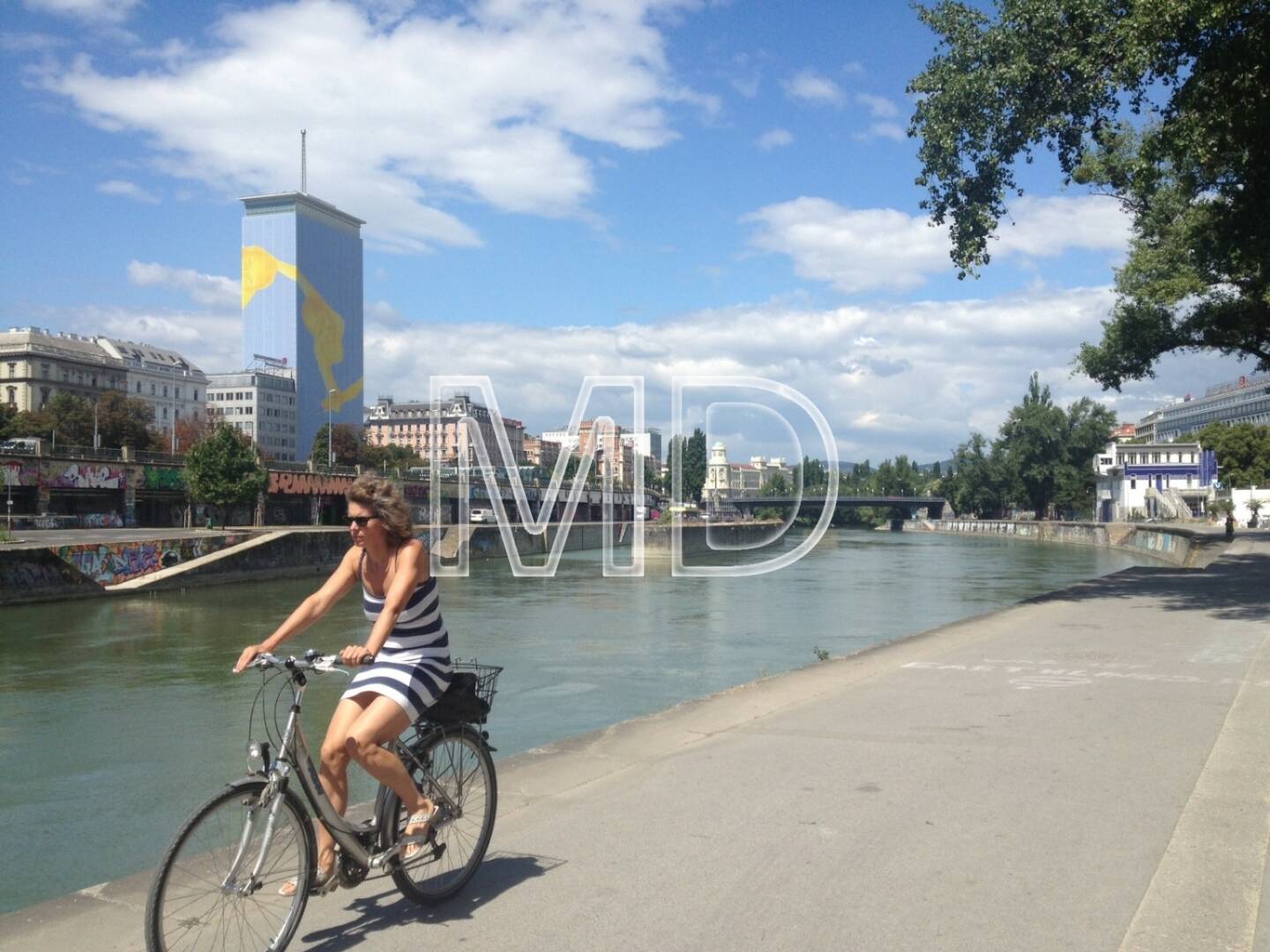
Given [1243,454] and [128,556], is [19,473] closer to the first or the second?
[128,556]

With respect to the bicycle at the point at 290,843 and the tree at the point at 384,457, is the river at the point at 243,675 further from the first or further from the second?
the tree at the point at 384,457

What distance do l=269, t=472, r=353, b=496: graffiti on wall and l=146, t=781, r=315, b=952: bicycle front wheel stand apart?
67.8 m

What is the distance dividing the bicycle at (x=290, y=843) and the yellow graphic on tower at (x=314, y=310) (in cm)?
17941

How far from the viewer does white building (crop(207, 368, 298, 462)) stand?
160 m

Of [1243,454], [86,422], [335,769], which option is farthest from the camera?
[86,422]

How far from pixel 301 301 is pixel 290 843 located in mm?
186134

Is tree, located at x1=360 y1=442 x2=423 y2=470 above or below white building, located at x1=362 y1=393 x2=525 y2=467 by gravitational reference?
Result: below

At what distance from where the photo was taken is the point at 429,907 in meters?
4.63

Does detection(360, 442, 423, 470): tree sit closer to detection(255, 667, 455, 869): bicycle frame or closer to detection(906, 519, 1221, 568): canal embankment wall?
detection(906, 519, 1221, 568): canal embankment wall

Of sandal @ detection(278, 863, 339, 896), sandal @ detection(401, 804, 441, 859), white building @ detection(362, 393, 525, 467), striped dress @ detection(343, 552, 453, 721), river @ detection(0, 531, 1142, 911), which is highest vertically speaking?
white building @ detection(362, 393, 525, 467)

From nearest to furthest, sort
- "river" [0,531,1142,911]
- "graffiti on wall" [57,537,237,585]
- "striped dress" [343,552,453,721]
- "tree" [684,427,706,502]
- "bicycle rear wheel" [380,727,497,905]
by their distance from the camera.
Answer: "striped dress" [343,552,453,721] → "bicycle rear wheel" [380,727,497,905] → "river" [0,531,1142,911] → "graffiti on wall" [57,537,237,585] → "tree" [684,427,706,502]

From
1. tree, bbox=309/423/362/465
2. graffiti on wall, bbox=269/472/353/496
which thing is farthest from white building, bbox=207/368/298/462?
graffiti on wall, bbox=269/472/353/496

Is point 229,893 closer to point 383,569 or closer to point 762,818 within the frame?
point 383,569

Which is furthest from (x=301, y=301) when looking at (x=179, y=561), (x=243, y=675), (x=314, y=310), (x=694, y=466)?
(x=243, y=675)
